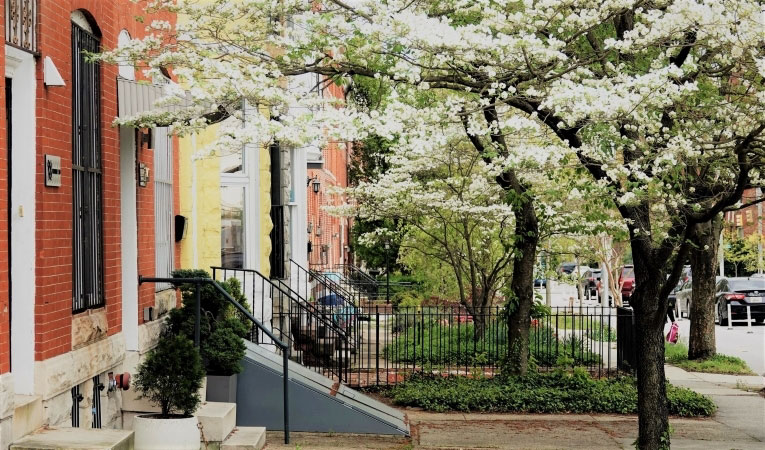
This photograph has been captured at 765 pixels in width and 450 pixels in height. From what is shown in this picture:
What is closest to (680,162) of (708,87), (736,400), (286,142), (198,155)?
(708,87)

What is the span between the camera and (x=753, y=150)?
10.9 metres

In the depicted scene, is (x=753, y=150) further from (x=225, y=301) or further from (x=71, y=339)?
(x=71, y=339)

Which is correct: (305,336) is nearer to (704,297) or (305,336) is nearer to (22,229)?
(704,297)

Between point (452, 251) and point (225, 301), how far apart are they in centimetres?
1372

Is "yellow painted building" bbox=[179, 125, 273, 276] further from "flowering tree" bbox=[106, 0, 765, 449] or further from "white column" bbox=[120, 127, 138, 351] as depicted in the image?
"white column" bbox=[120, 127, 138, 351]

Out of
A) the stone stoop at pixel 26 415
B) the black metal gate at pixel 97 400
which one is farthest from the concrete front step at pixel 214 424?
the stone stoop at pixel 26 415

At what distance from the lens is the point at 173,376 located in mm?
9180

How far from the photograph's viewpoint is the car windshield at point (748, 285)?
112ft

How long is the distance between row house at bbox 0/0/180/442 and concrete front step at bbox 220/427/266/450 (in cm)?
107

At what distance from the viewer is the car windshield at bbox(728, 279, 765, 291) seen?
112ft

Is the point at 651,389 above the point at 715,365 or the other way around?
above

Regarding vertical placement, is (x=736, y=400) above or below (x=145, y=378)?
below

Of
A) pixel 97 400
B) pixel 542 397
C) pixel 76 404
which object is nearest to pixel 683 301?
pixel 542 397

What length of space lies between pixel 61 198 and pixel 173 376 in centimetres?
175
